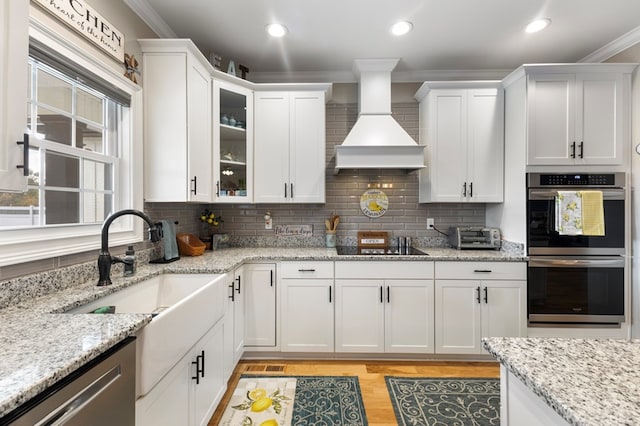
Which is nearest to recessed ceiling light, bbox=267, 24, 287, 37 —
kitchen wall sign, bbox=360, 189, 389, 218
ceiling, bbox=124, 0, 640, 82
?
ceiling, bbox=124, 0, 640, 82

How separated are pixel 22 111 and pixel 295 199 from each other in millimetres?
2039

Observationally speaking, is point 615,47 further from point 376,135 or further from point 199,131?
point 199,131

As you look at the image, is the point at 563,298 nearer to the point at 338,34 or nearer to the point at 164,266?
the point at 338,34

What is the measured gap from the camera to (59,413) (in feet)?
2.39

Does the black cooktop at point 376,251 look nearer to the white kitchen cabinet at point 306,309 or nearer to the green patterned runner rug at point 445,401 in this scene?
the white kitchen cabinet at point 306,309

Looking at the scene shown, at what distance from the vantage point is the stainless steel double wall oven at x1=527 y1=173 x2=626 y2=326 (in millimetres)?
2375

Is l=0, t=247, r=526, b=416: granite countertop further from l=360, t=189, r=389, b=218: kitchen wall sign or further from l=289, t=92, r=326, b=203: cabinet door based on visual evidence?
l=360, t=189, r=389, b=218: kitchen wall sign

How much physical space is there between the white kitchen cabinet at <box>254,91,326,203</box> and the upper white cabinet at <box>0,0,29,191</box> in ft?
6.23

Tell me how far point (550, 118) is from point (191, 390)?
325 centimetres

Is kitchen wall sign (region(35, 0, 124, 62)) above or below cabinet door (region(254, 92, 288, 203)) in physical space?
above

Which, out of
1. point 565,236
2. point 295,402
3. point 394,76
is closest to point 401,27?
point 394,76

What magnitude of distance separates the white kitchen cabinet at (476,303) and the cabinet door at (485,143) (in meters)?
0.73

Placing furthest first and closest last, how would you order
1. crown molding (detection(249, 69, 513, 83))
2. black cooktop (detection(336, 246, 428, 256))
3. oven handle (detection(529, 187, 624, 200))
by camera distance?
1. crown molding (detection(249, 69, 513, 83))
2. black cooktop (detection(336, 246, 428, 256))
3. oven handle (detection(529, 187, 624, 200))

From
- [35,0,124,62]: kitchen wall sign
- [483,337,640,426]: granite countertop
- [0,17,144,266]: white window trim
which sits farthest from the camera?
[35,0,124,62]: kitchen wall sign
